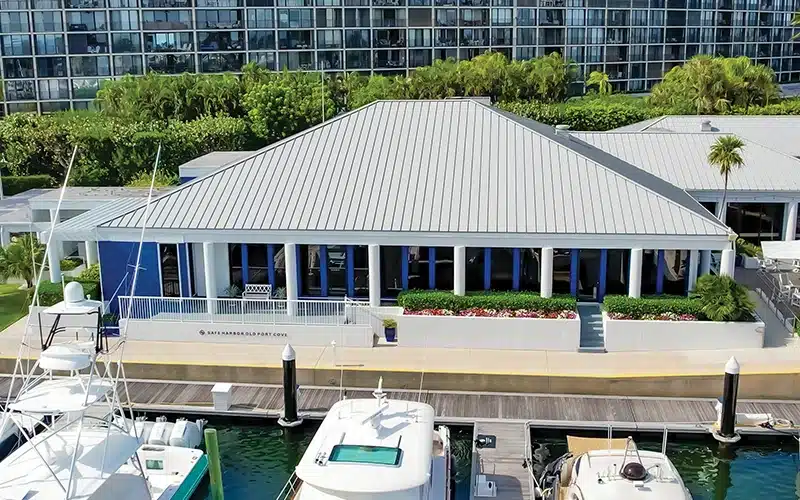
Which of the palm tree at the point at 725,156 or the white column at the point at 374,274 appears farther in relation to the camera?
the palm tree at the point at 725,156

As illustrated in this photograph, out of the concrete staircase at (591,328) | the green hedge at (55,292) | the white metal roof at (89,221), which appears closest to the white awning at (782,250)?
the concrete staircase at (591,328)

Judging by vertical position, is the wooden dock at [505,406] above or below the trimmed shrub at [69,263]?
below

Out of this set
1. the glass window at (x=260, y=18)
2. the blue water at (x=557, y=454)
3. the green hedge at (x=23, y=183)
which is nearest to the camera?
the blue water at (x=557, y=454)

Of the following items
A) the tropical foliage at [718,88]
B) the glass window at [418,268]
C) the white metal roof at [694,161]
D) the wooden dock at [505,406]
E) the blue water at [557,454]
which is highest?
the tropical foliage at [718,88]

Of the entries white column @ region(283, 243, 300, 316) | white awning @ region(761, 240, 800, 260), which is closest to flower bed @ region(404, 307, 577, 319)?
white column @ region(283, 243, 300, 316)

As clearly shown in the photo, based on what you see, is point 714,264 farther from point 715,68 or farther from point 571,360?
point 715,68

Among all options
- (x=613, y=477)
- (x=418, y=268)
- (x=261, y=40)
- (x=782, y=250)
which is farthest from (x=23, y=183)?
(x=613, y=477)

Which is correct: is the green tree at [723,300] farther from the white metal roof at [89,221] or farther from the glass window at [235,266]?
the white metal roof at [89,221]

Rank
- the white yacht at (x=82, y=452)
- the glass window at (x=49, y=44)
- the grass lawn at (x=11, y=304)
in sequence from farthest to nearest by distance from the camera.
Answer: the glass window at (x=49, y=44), the grass lawn at (x=11, y=304), the white yacht at (x=82, y=452)
